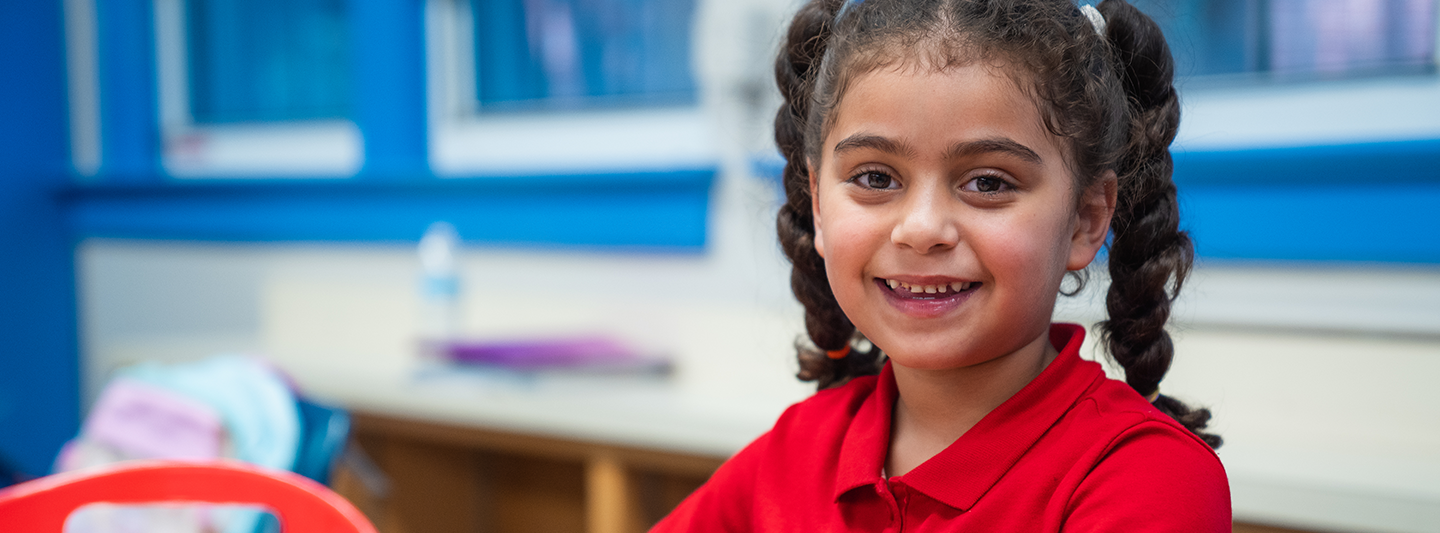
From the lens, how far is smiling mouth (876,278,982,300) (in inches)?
23.1

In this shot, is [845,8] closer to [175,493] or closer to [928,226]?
[928,226]

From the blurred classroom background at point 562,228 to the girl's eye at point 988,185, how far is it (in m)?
0.25

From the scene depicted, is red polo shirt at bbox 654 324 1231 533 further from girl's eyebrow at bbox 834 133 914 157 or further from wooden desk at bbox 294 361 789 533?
wooden desk at bbox 294 361 789 533

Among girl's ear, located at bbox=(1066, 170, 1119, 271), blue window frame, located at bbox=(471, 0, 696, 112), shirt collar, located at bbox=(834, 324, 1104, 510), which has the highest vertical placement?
blue window frame, located at bbox=(471, 0, 696, 112)

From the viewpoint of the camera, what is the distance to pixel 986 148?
0.56m

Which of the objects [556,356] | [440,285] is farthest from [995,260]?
[440,285]

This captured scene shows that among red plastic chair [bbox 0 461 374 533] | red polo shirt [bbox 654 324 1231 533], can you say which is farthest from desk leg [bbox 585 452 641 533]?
red polo shirt [bbox 654 324 1231 533]

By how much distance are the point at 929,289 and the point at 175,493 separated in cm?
71

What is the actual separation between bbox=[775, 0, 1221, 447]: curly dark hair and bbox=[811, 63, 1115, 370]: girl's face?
18mm

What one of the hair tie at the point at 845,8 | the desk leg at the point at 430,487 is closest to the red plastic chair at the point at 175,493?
the hair tie at the point at 845,8

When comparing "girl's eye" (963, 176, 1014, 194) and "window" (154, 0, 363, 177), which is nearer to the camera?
"girl's eye" (963, 176, 1014, 194)

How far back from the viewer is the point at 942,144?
22.4 inches

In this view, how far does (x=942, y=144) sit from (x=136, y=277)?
2.57m

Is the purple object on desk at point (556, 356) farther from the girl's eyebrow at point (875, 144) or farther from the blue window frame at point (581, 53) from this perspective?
the girl's eyebrow at point (875, 144)
